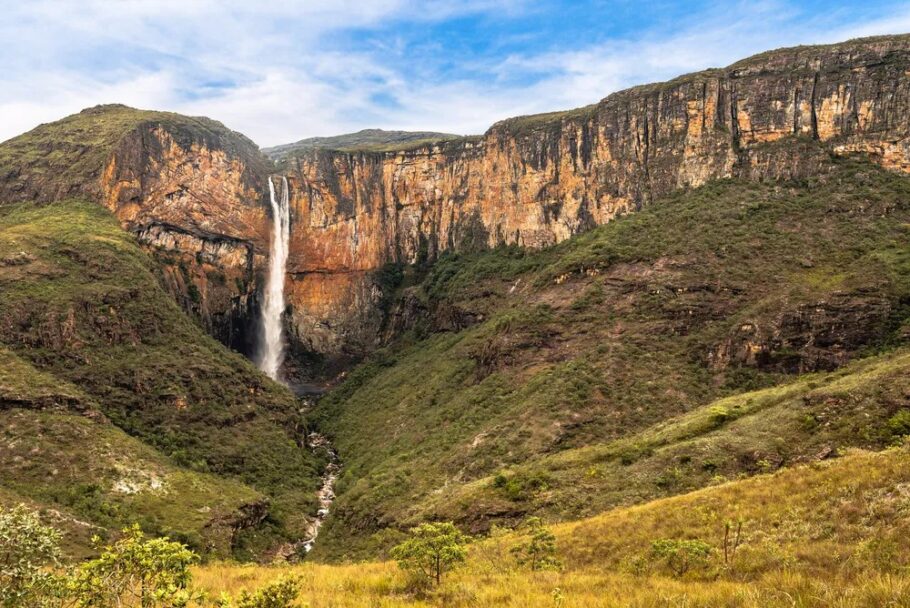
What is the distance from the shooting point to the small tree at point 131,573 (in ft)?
27.7

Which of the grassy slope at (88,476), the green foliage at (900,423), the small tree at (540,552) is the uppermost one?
the green foliage at (900,423)

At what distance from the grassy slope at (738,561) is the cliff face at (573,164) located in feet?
187

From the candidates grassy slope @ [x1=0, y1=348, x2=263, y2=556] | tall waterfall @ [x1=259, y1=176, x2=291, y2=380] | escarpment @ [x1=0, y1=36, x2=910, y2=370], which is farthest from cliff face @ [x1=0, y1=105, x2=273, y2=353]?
grassy slope @ [x1=0, y1=348, x2=263, y2=556]

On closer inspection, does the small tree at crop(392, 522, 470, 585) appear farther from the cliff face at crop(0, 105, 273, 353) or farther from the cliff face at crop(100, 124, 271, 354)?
the cliff face at crop(0, 105, 273, 353)

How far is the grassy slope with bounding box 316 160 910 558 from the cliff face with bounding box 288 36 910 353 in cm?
516

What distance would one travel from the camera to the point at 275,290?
94.6 meters

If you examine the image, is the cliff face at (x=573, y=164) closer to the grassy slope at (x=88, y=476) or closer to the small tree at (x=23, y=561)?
the grassy slope at (x=88, y=476)

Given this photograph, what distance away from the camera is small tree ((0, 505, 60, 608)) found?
7965 millimetres

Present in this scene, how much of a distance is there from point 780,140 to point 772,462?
49829mm

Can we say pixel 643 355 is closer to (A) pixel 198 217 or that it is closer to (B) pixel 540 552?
(B) pixel 540 552

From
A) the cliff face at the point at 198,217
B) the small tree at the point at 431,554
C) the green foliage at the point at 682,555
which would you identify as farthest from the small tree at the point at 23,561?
the cliff face at the point at 198,217

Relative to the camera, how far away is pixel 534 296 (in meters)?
65.7

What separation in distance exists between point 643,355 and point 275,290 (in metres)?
62.9

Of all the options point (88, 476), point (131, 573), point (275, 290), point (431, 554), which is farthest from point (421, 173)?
point (131, 573)
